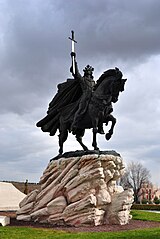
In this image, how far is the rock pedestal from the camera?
12344mm

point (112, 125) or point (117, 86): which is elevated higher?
point (117, 86)

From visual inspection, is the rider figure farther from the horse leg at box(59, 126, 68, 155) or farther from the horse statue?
the horse leg at box(59, 126, 68, 155)

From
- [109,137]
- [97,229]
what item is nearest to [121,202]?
[97,229]

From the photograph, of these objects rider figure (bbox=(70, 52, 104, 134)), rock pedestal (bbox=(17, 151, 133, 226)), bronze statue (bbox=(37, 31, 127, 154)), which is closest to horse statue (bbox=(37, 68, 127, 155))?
bronze statue (bbox=(37, 31, 127, 154))

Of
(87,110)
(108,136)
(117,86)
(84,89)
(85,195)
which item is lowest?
(85,195)

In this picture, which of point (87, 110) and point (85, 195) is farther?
point (87, 110)

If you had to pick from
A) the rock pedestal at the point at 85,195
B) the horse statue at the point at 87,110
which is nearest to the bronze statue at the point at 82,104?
the horse statue at the point at 87,110

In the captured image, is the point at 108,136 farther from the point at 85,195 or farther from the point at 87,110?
the point at 85,195

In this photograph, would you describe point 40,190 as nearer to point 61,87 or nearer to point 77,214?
point 77,214

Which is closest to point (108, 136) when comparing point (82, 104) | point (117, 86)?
point (82, 104)

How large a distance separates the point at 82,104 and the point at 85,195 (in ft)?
10.5

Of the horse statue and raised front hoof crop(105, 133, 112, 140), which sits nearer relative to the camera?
the horse statue

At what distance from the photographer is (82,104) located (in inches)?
540

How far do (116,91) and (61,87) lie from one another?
3043 mm
